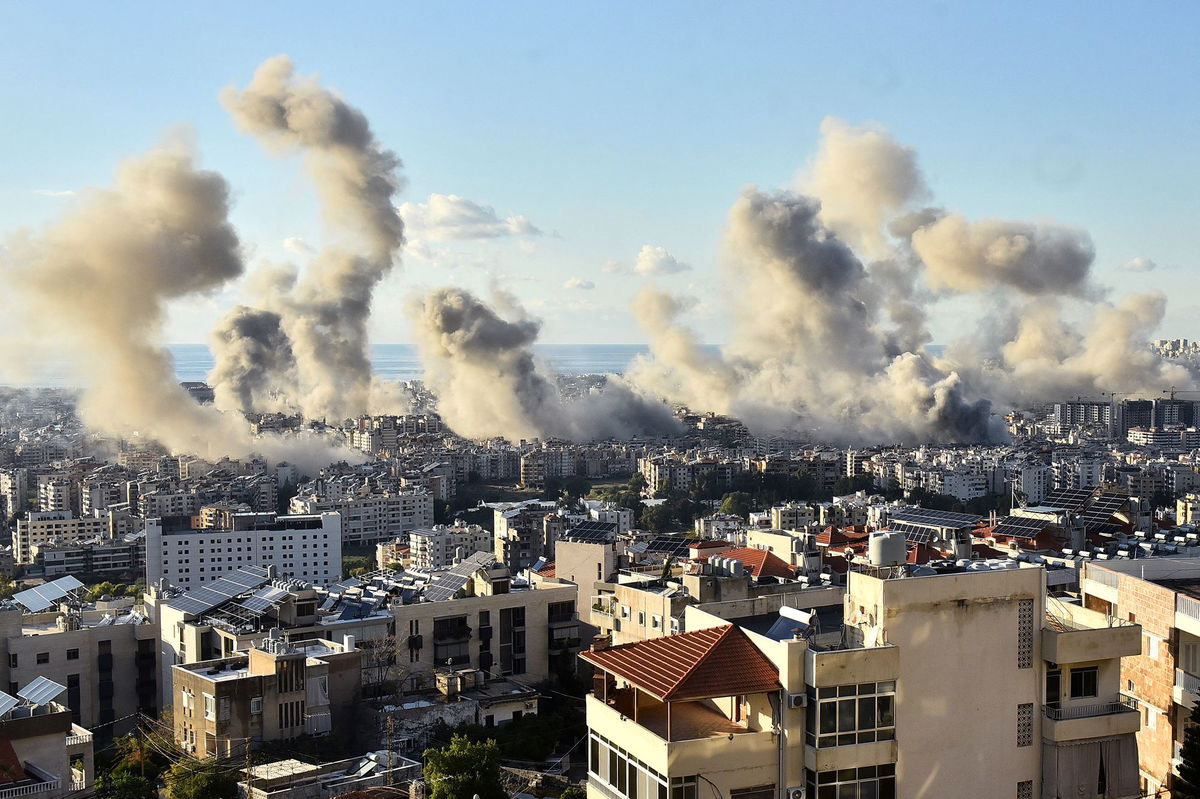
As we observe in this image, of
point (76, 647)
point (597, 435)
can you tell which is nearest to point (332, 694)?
point (76, 647)

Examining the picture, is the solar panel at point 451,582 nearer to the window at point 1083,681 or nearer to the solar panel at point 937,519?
the solar panel at point 937,519

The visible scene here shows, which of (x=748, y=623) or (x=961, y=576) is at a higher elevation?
(x=961, y=576)

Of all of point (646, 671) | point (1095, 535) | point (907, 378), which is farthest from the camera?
point (907, 378)

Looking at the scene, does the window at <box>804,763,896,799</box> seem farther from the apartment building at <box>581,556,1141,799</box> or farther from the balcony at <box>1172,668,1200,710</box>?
the balcony at <box>1172,668,1200,710</box>

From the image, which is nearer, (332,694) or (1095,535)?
(332,694)

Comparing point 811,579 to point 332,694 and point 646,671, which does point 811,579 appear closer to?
point 332,694

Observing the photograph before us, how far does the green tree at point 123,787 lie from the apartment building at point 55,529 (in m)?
25.9

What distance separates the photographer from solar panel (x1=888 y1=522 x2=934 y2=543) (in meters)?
22.5

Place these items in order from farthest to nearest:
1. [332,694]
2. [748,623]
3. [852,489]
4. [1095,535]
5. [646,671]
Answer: [852,489] → [1095,535] → [332,694] → [748,623] → [646,671]

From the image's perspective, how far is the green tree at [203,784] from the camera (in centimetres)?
968

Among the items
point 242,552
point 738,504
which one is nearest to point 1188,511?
point 738,504

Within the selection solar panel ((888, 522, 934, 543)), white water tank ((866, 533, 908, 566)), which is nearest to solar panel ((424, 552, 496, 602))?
solar panel ((888, 522, 934, 543))

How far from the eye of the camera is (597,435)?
61.5 meters

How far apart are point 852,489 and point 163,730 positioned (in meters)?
31.4
